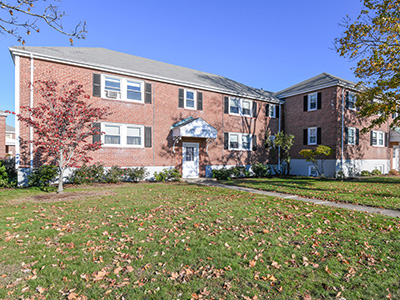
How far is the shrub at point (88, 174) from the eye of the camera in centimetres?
1193

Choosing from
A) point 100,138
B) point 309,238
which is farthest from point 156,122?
point 309,238

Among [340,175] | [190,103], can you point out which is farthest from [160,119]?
[340,175]

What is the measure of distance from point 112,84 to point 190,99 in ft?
17.2

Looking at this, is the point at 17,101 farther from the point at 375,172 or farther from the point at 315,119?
the point at 375,172

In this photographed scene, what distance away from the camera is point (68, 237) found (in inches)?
185

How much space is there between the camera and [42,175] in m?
11.1

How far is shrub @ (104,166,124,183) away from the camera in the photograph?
12.6m

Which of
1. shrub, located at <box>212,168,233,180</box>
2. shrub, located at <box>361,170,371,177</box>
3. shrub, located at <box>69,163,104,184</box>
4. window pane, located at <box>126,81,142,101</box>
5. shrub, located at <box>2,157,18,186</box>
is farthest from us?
shrub, located at <box>361,170,371,177</box>

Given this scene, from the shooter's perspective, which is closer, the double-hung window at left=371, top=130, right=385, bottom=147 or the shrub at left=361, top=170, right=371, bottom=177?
the shrub at left=361, top=170, right=371, bottom=177

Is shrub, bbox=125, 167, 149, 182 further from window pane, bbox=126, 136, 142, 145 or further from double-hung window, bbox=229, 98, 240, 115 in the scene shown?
double-hung window, bbox=229, 98, 240, 115

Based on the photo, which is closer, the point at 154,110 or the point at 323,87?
the point at 154,110

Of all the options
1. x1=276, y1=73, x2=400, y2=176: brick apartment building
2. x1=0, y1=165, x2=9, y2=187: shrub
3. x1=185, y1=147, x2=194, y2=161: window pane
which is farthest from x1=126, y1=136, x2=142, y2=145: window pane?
x1=276, y1=73, x2=400, y2=176: brick apartment building

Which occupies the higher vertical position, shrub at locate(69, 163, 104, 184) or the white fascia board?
the white fascia board

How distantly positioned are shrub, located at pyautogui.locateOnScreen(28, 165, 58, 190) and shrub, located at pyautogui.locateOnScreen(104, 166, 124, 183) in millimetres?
2452
